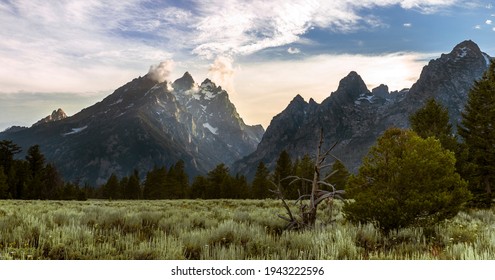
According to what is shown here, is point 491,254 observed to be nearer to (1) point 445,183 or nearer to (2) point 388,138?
(1) point 445,183

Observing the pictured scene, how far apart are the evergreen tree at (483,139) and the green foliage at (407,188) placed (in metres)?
16.3

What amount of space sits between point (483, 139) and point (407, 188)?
19077 millimetres

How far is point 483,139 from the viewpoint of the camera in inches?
986

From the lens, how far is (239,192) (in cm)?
7250

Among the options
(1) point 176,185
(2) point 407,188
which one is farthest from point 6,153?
(2) point 407,188

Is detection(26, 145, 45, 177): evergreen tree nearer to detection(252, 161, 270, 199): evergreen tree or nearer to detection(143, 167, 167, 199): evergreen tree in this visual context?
detection(143, 167, 167, 199): evergreen tree

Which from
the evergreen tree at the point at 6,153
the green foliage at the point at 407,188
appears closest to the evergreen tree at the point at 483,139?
the green foliage at the point at 407,188

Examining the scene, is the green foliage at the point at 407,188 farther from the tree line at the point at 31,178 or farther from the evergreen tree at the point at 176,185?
the evergreen tree at the point at 176,185

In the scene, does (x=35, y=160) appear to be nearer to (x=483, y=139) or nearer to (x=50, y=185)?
(x=50, y=185)

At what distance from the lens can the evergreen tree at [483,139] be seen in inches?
971

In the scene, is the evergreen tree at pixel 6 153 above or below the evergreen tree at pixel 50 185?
above

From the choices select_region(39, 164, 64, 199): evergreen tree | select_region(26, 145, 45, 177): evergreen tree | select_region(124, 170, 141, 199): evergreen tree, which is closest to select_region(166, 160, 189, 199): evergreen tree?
select_region(124, 170, 141, 199): evergreen tree

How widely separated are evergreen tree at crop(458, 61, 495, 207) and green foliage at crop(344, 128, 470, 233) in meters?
16.3
